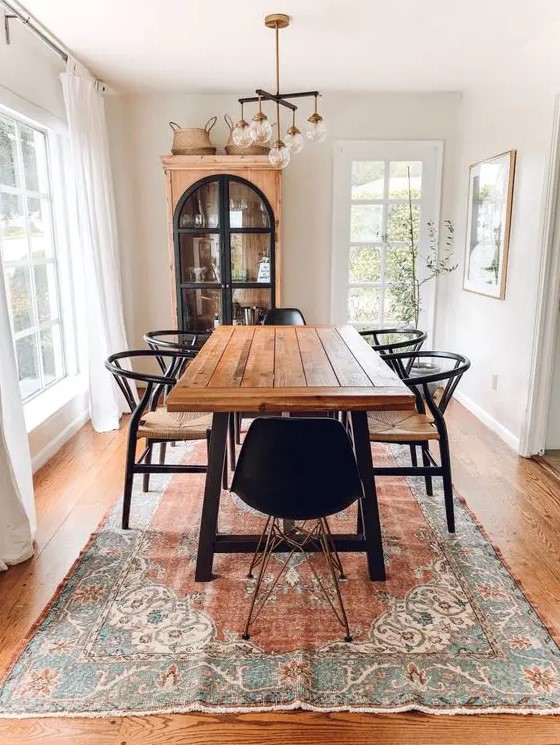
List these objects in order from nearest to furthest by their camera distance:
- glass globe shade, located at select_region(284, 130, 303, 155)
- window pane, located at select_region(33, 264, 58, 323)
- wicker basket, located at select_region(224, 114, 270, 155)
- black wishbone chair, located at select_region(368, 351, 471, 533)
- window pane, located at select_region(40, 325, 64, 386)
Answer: black wishbone chair, located at select_region(368, 351, 471, 533)
glass globe shade, located at select_region(284, 130, 303, 155)
window pane, located at select_region(33, 264, 58, 323)
window pane, located at select_region(40, 325, 64, 386)
wicker basket, located at select_region(224, 114, 270, 155)

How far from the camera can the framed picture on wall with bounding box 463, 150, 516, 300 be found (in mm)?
3652

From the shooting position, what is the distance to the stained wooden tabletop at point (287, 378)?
1883 millimetres

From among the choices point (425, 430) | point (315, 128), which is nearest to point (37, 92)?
point (315, 128)

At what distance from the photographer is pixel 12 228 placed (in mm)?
3303

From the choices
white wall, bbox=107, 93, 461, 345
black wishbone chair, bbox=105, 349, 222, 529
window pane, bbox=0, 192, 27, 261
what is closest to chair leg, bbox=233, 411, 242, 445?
black wishbone chair, bbox=105, 349, 222, 529

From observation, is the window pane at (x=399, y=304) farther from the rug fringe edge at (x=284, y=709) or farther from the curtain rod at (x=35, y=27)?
the rug fringe edge at (x=284, y=709)

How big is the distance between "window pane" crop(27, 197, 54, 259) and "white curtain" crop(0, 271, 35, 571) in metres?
1.35

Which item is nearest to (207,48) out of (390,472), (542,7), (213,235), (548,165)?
(213,235)

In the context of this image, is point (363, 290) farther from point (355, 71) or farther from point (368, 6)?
point (368, 6)

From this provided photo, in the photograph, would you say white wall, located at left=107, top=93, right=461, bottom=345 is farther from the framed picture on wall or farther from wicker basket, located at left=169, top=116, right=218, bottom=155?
the framed picture on wall

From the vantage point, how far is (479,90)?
13.6 feet

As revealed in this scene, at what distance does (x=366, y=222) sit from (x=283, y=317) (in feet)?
4.28

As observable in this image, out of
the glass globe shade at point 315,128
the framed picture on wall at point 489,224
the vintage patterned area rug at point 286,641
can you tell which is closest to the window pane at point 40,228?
the glass globe shade at point 315,128

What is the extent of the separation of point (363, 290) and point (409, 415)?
89.2 inches
